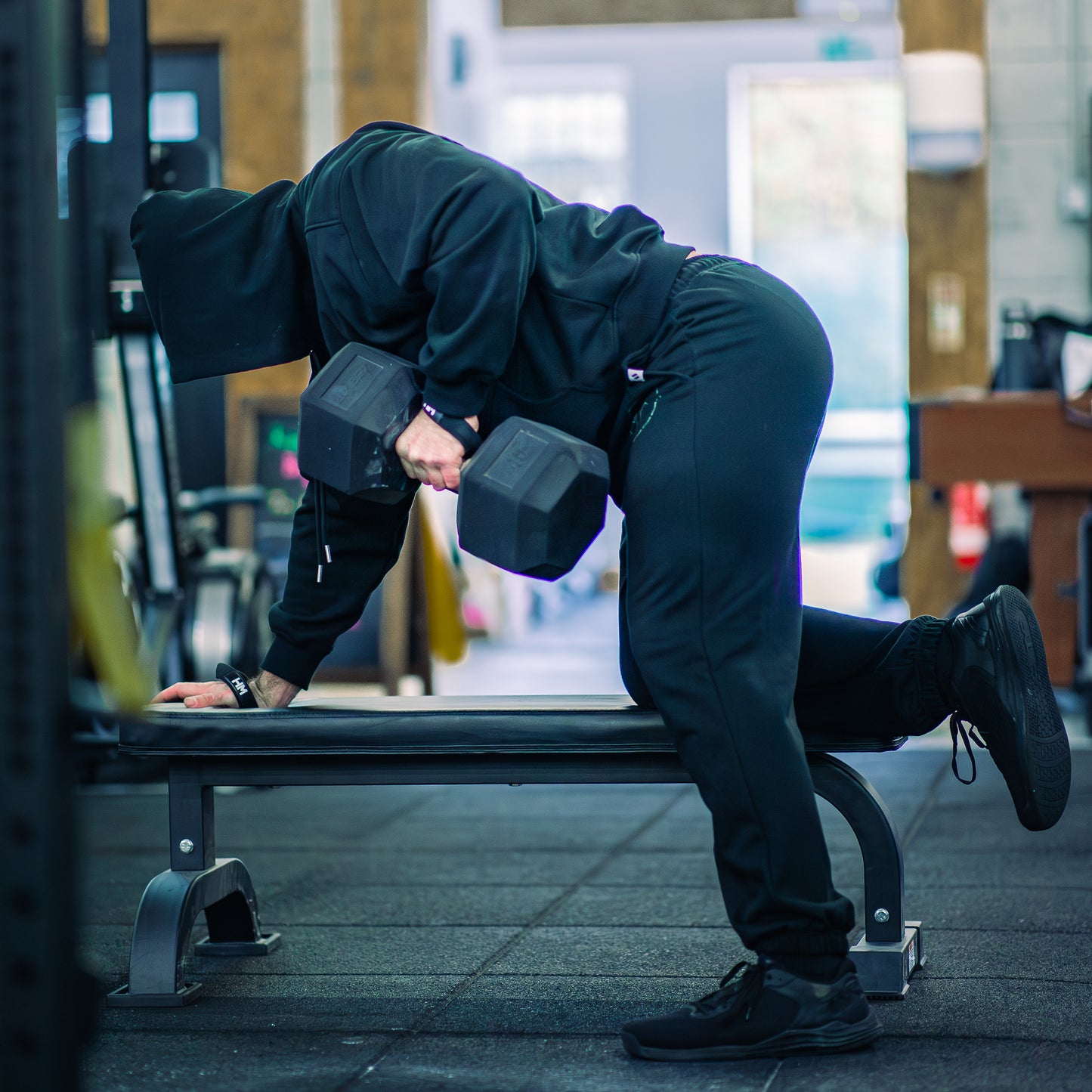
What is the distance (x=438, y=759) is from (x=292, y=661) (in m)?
0.26

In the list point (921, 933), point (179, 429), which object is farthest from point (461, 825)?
point (179, 429)

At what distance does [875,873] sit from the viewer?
198cm

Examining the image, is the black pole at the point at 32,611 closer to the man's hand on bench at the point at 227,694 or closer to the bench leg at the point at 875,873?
the man's hand on bench at the point at 227,694

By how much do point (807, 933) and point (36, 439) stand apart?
1.04 meters

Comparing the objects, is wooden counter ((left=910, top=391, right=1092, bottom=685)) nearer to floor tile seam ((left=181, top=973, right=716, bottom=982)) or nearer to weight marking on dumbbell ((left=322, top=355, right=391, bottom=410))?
floor tile seam ((left=181, top=973, right=716, bottom=982))

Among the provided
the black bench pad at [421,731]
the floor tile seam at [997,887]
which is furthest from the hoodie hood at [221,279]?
the floor tile seam at [997,887]

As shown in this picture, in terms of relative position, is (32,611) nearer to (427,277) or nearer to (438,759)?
(427,277)

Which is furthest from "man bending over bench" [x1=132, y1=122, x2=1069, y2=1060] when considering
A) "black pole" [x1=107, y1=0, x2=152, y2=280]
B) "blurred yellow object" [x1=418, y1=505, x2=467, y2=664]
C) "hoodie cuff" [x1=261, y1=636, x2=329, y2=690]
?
"blurred yellow object" [x1=418, y1=505, x2=467, y2=664]

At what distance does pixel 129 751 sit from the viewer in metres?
2.01

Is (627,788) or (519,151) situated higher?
(519,151)

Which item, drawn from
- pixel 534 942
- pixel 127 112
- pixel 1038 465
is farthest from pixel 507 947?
pixel 1038 465

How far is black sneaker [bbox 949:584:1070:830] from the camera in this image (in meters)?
1.85

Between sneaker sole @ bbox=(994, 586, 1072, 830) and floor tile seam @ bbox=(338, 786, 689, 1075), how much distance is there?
0.76m

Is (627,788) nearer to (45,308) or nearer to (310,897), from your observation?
(310,897)
